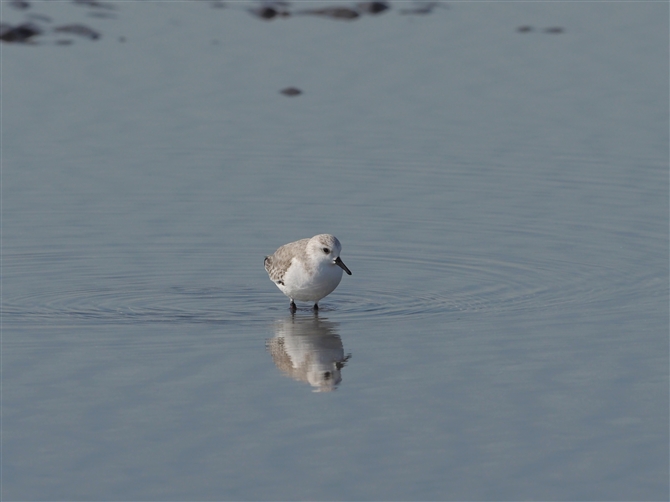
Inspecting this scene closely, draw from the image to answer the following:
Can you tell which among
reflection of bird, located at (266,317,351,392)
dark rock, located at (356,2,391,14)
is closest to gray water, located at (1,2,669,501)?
reflection of bird, located at (266,317,351,392)

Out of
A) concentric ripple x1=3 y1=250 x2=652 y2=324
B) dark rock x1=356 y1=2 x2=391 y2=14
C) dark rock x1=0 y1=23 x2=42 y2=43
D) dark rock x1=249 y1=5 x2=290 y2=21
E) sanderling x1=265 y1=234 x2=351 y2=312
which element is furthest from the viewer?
dark rock x1=356 y1=2 x2=391 y2=14

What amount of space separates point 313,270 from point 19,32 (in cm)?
2332

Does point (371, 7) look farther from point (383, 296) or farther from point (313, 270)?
point (313, 270)

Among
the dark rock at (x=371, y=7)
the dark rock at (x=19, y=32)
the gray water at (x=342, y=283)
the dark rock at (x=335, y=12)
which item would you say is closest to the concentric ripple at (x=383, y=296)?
the gray water at (x=342, y=283)

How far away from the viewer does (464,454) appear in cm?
1416

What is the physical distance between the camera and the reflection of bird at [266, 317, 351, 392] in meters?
17.0

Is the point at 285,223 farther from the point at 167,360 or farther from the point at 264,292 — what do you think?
the point at 167,360

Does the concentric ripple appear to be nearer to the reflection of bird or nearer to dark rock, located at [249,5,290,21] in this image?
the reflection of bird

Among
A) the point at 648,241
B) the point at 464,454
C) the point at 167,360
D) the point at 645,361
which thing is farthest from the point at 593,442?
the point at 648,241

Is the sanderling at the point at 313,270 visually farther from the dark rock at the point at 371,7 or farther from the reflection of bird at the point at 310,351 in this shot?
the dark rock at the point at 371,7

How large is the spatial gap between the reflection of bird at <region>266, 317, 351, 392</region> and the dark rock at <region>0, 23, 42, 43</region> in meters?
22.9

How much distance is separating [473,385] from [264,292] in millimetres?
6095

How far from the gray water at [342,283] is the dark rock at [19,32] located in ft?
2.50

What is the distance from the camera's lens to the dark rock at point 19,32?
1575 inches
